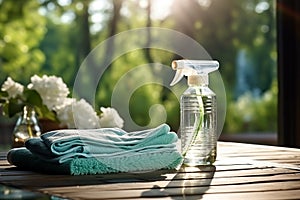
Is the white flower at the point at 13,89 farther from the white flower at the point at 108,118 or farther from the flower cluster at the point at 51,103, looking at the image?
the white flower at the point at 108,118

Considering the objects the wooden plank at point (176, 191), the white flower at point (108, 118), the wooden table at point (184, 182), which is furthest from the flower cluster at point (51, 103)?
the wooden plank at point (176, 191)

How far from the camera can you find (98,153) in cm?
136

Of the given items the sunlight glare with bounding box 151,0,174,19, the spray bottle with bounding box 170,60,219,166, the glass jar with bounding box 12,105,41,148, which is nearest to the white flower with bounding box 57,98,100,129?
the glass jar with bounding box 12,105,41,148

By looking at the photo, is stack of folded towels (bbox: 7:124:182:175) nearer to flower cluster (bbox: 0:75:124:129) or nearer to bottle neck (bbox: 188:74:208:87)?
bottle neck (bbox: 188:74:208:87)

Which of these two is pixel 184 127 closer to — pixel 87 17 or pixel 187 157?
pixel 187 157

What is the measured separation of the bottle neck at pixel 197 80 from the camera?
4.70ft

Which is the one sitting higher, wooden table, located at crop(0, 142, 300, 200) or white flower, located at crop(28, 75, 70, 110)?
white flower, located at crop(28, 75, 70, 110)

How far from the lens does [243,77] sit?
9.65 meters

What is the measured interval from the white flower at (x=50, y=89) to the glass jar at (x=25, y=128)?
0.12 metres

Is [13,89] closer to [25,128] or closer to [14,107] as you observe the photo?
[14,107]

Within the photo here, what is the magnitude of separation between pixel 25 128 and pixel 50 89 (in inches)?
7.1

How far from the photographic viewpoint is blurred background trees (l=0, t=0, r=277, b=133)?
316 inches

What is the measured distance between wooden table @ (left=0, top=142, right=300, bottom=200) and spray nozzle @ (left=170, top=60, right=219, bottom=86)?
0.19 m

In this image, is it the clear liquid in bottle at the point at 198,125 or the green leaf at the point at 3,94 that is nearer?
the clear liquid in bottle at the point at 198,125
